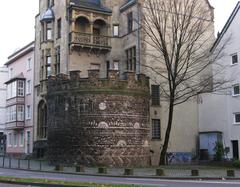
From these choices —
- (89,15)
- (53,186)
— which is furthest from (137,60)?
(53,186)

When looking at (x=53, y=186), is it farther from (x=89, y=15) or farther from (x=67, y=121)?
(x=89, y=15)

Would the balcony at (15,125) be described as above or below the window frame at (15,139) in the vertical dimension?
above

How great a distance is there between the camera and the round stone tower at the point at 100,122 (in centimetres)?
Answer: 3469

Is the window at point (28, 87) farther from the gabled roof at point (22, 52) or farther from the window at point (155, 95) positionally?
the window at point (155, 95)

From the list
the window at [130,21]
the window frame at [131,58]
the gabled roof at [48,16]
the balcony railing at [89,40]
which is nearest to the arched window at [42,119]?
the gabled roof at [48,16]

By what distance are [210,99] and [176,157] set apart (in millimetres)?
6565

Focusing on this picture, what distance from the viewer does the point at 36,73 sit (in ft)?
165

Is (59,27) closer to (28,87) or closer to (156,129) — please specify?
(28,87)

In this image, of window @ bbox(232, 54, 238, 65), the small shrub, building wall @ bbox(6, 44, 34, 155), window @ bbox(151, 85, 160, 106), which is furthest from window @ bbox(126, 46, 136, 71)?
building wall @ bbox(6, 44, 34, 155)

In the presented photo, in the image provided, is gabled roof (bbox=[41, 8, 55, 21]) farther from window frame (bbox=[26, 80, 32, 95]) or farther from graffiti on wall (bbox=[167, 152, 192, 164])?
graffiti on wall (bbox=[167, 152, 192, 164])

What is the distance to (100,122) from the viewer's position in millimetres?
34781

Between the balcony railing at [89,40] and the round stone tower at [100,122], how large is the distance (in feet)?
21.0

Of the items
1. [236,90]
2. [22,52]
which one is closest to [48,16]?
[22,52]

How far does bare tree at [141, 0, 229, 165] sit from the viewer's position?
126ft
